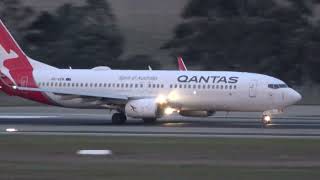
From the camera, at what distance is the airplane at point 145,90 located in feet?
153

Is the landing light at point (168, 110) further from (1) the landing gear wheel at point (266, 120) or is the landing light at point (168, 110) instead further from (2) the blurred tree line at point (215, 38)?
(2) the blurred tree line at point (215, 38)

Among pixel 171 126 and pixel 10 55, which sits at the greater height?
pixel 10 55

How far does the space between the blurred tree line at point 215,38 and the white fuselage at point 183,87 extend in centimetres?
4050

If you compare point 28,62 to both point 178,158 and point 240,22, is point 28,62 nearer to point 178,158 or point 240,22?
point 178,158

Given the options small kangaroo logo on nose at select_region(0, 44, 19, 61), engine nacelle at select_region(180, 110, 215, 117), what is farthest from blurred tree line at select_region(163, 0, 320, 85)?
small kangaroo logo on nose at select_region(0, 44, 19, 61)

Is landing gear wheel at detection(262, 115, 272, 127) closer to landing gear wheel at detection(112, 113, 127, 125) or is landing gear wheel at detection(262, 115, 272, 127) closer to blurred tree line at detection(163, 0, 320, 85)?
landing gear wheel at detection(112, 113, 127, 125)

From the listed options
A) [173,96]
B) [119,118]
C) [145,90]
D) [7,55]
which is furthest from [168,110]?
[7,55]

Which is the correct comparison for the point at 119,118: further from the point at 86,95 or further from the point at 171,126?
the point at 171,126

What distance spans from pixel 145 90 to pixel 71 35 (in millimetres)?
54908

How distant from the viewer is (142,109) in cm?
4662

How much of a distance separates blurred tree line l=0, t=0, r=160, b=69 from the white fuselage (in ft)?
147

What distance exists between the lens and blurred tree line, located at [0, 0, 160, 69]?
9681 centimetres

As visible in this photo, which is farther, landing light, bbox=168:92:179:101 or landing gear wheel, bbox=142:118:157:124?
landing light, bbox=168:92:179:101

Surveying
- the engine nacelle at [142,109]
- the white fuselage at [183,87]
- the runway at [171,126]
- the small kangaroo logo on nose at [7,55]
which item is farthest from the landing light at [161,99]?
the small kangaroo logo on nose at [7,55]
